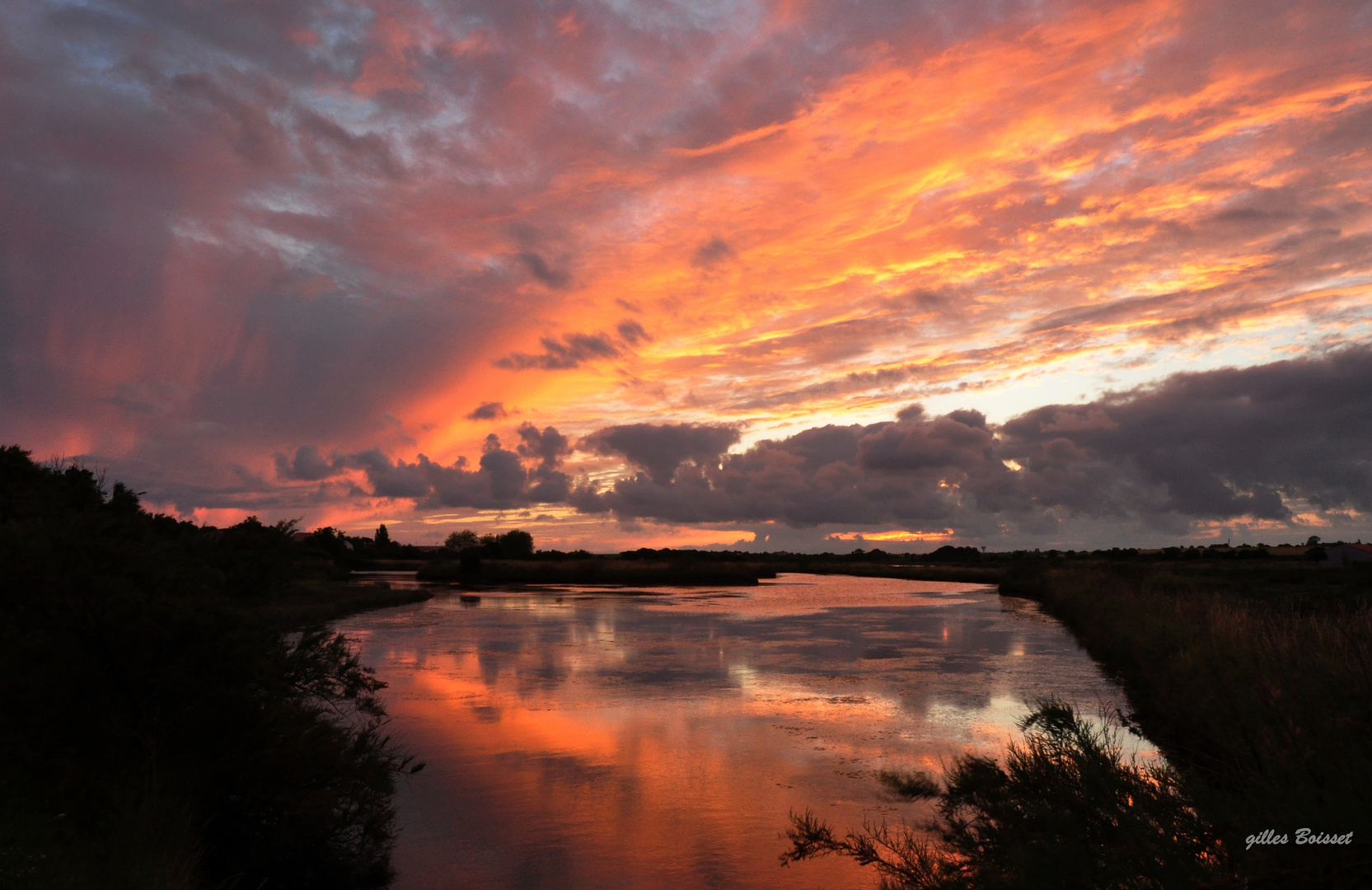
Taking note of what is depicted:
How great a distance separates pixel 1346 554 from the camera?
77.2 meters

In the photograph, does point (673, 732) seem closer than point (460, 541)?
Yes

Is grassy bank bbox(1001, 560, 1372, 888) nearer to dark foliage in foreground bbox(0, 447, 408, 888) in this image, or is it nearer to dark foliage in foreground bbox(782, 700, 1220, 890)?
dark foliage in foreground bbox(782, 700, 1220, 890)

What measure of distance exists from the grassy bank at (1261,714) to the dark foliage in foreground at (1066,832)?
1.00 ft

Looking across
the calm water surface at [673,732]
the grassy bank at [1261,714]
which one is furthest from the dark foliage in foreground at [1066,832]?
the calm water surface at [673,732]

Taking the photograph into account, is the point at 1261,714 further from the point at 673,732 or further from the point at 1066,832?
the point at 673,732

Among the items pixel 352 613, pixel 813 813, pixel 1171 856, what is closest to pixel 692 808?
pixel 813 813

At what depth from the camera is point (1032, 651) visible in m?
28.4

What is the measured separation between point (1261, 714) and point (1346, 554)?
304 ft

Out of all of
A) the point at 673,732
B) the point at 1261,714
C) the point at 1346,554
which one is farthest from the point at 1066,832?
the point at 1346,554

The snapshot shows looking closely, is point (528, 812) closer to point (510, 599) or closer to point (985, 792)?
point (985, 792)

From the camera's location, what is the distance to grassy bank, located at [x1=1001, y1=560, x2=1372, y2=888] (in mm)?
4453

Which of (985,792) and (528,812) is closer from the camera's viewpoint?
(985,792)

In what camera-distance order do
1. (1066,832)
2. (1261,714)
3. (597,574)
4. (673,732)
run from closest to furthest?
1. (1066,832)
2. (1261,714)
3. (673,732)
4. (597,574)

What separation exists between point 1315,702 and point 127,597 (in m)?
10.8
